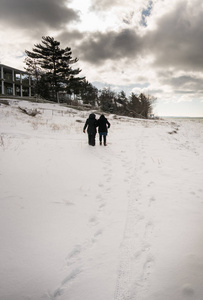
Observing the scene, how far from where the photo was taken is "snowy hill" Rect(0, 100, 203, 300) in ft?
5.85

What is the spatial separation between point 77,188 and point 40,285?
7.89 feet

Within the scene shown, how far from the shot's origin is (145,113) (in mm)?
49281

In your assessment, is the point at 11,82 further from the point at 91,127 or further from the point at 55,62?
the point at 91,127

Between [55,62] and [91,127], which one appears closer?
[91,127]

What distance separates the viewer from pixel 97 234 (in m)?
2.62

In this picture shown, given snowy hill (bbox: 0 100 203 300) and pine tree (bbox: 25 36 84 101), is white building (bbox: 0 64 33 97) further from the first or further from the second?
snowy hill (bbox: 0 100 203 300)

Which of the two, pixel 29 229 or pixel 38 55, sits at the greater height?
pixel 38 55

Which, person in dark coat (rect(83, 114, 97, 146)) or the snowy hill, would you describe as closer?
the snowy hill

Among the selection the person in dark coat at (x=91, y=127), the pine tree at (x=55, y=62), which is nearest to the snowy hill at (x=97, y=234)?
the person in dark coat at (x=91, y=127)

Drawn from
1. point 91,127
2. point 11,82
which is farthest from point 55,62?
point 91,127

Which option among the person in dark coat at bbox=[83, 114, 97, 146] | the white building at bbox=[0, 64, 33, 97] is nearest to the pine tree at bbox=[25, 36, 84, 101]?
the white building at bbox=[0, 64, 33, 97]

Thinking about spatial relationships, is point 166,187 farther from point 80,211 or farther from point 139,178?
point 80,211

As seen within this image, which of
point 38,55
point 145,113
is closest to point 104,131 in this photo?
point 38,55

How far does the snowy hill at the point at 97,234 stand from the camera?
A: 70.2 inches
